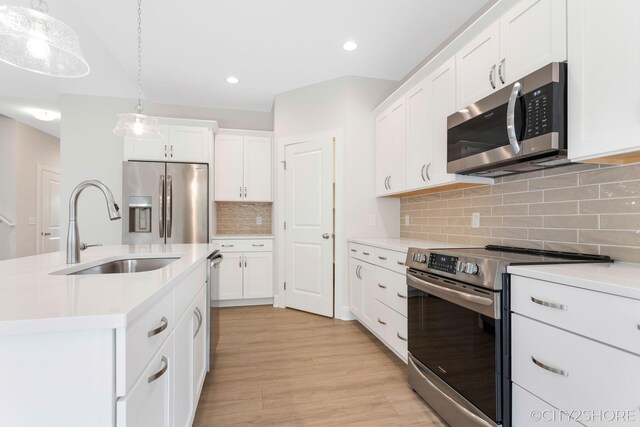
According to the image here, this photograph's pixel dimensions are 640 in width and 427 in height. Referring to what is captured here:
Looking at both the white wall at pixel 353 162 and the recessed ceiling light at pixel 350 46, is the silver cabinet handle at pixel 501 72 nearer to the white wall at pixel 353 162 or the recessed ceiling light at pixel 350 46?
the recessed ceiling light at pixel 350 46

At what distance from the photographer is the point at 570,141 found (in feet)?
4.56

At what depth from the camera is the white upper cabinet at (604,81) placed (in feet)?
3.80

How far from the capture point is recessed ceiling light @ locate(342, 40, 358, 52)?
2.92 metres

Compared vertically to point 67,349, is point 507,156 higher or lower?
higher

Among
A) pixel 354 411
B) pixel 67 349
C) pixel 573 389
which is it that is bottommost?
pixel 354 411

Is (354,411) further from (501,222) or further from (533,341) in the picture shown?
(501,222)

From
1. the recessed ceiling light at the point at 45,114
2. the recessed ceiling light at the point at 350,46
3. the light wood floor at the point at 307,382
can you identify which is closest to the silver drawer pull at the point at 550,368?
the light wood floor at the point at 307,382

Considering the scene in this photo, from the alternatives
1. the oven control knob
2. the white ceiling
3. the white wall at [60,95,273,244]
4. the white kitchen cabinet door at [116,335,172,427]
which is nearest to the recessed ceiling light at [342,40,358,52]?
the white ceiling

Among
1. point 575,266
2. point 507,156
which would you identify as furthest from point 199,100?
point 575,266

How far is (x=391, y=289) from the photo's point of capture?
2.43m

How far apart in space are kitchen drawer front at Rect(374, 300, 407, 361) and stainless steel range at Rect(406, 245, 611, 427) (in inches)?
7.0

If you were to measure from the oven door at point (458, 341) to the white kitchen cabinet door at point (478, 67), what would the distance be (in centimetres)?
121

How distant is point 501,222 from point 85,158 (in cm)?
494

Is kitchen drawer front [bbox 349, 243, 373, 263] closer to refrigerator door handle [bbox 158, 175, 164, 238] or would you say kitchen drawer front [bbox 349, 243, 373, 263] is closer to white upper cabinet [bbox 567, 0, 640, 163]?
white upper cabinet [bbox 567, 0, 640, 163]
